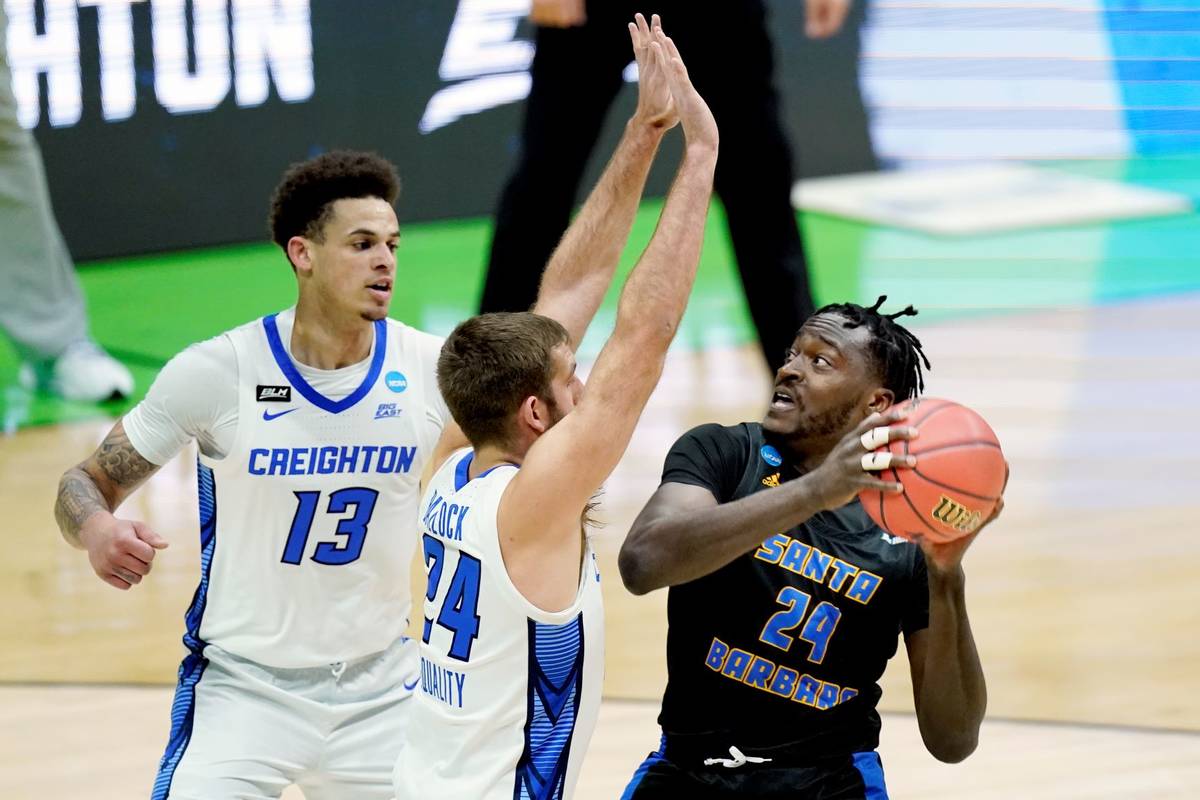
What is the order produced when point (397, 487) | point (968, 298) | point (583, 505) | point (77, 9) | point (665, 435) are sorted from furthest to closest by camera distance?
point (968, 298), point (77, 9), point (665, 435), point (397, 487), point (583, 505)

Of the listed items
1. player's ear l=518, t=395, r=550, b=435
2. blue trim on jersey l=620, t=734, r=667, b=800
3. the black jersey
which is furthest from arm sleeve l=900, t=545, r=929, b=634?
player's ear l=518, t=395, r=550, b=435

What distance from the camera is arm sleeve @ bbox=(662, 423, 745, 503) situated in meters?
3.63

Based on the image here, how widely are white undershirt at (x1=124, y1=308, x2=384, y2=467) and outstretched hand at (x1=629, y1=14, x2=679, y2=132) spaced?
93 centimetres

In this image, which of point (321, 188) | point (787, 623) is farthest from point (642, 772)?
point (321, 188)

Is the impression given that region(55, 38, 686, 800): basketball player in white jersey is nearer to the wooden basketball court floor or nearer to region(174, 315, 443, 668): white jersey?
region(174, 315, 443, 668): white jersey

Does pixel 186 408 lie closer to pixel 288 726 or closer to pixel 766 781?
pixel 288 726

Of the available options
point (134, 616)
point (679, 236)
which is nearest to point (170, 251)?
point (134, 616)

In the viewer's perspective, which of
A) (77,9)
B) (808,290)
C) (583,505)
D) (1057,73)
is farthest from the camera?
(1057,73)

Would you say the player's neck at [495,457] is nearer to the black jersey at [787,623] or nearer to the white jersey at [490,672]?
the white jersey at [490,672]

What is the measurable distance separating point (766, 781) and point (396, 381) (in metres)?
1.18

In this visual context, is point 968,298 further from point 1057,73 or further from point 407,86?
point 407,86

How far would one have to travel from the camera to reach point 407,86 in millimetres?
10102

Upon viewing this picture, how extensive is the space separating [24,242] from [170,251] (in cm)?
211

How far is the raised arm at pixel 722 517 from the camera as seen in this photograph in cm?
307
